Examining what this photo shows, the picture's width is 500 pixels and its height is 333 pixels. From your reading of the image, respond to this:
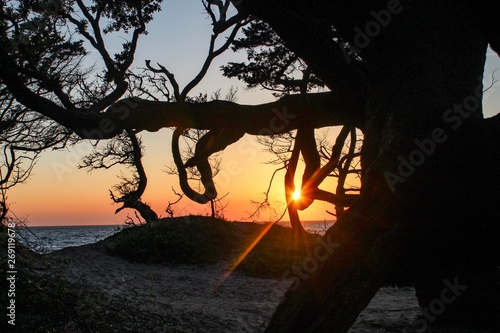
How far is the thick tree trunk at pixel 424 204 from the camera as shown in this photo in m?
3.41

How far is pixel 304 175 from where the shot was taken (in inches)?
270

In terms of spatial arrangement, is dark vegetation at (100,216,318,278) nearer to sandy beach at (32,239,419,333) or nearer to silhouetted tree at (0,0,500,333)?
sandy beach at (32,239,419,333)

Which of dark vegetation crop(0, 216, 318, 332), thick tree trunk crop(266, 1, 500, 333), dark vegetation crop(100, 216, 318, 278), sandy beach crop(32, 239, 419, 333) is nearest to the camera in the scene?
thick tree trunk crop(266, 1, 500, 333)

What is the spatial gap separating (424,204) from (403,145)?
0.56m

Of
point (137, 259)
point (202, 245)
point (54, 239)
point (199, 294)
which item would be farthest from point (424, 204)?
point (54, 239)

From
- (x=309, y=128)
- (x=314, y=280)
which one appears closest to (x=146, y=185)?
(x=309, y=128)

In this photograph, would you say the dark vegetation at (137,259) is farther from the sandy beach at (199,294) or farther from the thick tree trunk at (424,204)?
the thick tree trunk at (424,204)

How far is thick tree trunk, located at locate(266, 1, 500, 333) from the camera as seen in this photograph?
3.41m

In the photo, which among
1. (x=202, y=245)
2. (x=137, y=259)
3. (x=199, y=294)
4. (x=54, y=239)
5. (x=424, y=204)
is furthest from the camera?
(x=54, y=239)

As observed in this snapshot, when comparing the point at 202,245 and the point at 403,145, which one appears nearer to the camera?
the point at 403,145

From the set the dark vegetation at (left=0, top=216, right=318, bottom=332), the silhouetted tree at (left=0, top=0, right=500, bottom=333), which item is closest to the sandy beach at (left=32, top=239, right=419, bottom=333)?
the dark vegetation at (left=0, top=216, right=318, bottom=332)

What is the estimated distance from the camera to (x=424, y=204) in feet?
11.4

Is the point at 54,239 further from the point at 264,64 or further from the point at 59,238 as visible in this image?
the point at 264,64

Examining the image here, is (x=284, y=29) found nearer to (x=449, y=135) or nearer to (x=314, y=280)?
(x=449, y=135)
